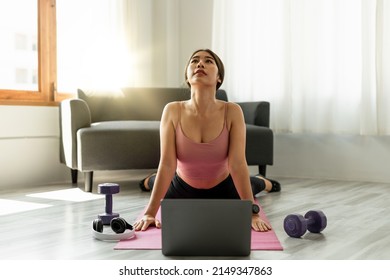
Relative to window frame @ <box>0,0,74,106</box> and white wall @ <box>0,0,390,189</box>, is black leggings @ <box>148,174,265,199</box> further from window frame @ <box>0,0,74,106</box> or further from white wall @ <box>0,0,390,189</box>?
window frame @ <box>0,0,74,106</box>

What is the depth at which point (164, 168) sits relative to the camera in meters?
1.76

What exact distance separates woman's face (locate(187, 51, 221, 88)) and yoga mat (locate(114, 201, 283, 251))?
566mm

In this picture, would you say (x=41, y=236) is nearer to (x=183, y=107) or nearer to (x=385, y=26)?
(x=183, y=107)

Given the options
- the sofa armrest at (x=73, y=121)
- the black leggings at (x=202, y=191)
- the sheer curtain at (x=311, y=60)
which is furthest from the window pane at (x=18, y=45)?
the black leggings at (x=202, y=191)

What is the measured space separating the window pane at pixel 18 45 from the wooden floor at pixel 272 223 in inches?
32.1

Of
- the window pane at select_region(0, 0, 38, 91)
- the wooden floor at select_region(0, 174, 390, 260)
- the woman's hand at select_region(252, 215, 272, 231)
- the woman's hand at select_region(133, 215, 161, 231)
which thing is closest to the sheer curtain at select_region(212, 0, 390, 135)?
the wooden floor at select_region(0, 174, 390, 260)

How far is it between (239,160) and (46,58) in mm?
2213

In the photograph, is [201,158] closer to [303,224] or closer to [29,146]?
[303,224]

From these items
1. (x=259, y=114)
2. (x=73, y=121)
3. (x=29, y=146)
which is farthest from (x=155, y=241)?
(x=29, y=146)

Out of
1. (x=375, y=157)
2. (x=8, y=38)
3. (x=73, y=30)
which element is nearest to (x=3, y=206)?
(x=8, y=38)

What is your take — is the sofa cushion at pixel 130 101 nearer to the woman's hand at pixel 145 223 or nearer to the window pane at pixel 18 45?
the window pane at pixel 18 45

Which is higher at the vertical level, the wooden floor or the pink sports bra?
the pink sports bra

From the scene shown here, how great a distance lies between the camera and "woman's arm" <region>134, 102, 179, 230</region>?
5.74ft

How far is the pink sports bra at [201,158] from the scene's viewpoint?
5.83 feet
